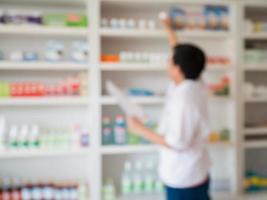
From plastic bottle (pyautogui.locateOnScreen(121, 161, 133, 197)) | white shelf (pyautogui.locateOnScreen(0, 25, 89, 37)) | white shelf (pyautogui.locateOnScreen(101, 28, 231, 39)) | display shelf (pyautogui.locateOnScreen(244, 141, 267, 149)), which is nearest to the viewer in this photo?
white shelf (pyautogui.locateOnScreen(0, 25, 89, 37))

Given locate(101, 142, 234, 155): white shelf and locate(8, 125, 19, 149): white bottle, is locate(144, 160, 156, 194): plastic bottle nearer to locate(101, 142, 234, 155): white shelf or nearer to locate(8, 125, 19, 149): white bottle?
locate(101, 142, 234, 155): white shelf

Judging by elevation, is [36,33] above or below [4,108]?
above

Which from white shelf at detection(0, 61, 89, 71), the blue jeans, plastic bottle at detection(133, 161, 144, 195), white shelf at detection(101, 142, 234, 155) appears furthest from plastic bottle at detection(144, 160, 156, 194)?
white shelf at detection(0, 61, 89, 71)

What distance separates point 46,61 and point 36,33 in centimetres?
21

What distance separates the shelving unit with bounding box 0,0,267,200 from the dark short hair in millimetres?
686

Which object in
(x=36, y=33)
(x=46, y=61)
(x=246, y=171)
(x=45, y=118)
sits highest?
(x=36, y=33)

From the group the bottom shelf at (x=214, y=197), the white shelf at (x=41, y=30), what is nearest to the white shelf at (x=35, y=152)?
the bottom shelf at (x=214, y=197)

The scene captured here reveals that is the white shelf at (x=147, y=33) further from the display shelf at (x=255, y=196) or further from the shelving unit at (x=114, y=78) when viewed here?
the display shelf at (x=255, y=196)

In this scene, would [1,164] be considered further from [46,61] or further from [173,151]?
[173,151]

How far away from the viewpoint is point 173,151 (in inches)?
54.7

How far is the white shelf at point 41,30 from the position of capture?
1.91 metres

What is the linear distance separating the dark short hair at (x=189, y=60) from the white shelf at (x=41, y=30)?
2.83ft

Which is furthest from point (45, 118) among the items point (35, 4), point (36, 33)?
point (35, 4)

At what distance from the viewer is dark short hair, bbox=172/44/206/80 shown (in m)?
1.38
